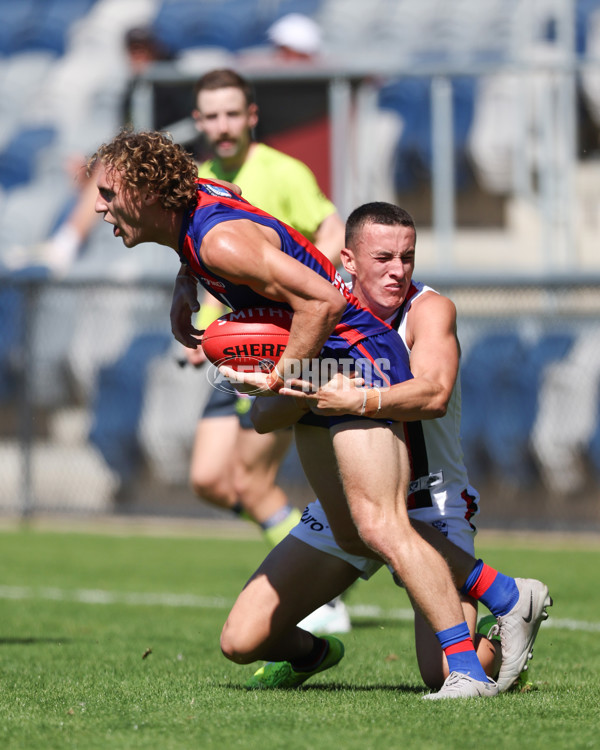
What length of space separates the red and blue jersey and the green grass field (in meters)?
1.27

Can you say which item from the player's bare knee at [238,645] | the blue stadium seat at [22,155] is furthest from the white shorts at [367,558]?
the blue stadium seat at [22,155]

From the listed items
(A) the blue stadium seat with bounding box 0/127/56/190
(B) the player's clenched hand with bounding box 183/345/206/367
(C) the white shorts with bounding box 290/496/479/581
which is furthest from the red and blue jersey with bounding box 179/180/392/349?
(A) the blue stadium seat with bounding box 0/127/56/190

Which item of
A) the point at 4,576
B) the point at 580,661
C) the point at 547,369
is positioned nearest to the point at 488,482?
the point at 547,369

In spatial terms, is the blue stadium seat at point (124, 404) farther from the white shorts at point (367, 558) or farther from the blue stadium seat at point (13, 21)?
the blue stadium seat at point (13, 21)

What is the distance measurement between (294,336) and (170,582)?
15.4ft

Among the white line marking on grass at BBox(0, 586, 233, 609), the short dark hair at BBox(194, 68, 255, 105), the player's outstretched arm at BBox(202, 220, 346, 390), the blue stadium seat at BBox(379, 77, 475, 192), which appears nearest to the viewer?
the player's outstretched arm at BBox(202, 220, 346, 390)

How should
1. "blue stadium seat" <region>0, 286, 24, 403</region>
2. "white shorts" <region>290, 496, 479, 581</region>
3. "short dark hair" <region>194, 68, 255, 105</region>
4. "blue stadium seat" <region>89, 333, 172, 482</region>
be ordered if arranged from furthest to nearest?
1. "blue stadium seat" <region>0, 286, 24, 403</region>
2. "blue stadium seat" <region>89, 333, 172, 482</region>
3. "short dark hair" <region>194, 68, 255, 105</region>
4. "white shorts" <region>290, 496, 479, 581</region>

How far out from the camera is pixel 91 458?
39.9 feet

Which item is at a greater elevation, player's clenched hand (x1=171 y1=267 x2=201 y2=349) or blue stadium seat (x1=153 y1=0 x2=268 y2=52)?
blue stadium seat (x1=153 y1=0 x2=268 y2=52)

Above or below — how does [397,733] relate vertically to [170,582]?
above

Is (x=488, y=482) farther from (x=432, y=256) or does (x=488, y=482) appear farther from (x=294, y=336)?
(x=294, y=336)

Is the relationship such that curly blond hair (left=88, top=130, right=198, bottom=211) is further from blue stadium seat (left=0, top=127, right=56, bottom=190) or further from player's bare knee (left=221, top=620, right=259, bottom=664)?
blue stadium seat (left=0, top=127, right=56, bottom=190)

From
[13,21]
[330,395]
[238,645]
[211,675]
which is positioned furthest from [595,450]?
[13,21]

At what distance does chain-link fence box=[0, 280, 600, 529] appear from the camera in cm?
1086
